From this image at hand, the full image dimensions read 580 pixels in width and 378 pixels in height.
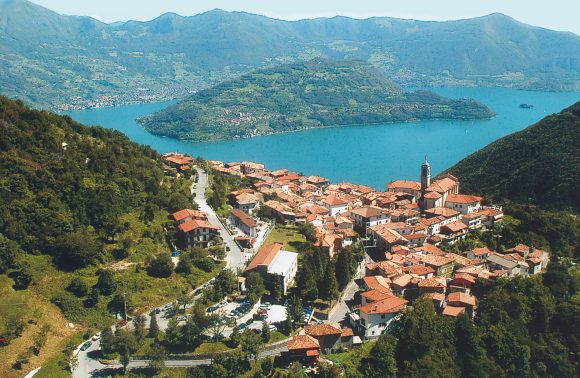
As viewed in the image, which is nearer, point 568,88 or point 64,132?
point 64,132

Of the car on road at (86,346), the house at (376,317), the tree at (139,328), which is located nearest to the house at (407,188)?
the house at (376,317)

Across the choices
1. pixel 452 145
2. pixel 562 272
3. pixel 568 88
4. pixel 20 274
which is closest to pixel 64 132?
pixel 20 274

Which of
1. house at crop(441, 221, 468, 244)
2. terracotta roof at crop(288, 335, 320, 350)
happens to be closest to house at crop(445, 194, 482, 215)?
house at crop(441, 221, 468, 244)

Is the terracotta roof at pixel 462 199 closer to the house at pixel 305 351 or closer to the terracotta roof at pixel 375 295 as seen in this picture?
the terracotta roof at pixel 375 295

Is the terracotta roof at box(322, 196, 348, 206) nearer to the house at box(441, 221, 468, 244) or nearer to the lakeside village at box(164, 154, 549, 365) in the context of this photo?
the lakeside village at box(164, 154, 549, 365)

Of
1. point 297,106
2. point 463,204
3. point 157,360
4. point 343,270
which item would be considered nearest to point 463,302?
point 343,270

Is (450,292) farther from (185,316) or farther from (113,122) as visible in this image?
(113,122)

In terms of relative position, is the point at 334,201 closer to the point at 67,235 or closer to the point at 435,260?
the point at 435,260
